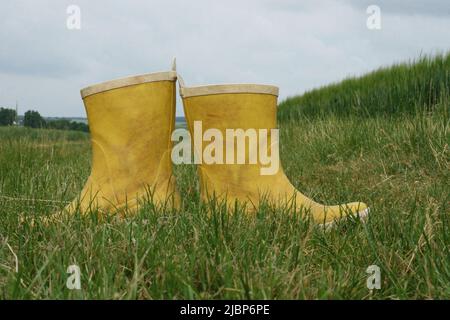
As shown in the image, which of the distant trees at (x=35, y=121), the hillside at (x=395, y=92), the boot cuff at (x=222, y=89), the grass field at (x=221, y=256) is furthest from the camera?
the hillside at (x=395, y=92)

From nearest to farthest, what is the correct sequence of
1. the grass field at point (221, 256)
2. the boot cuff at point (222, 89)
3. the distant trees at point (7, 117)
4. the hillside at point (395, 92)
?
the grass field at point (221, 256), the boot cuff at point (222, 89), the distant trees at point (7, 117), the hillside at point (395, 92)

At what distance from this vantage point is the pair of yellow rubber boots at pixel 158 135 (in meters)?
2.27

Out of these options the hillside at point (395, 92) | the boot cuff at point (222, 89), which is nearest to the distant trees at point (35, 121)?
the hillside at point (395, 92)

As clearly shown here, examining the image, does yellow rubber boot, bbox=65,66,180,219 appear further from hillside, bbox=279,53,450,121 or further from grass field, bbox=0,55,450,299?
hillside, bbox=279,53,450,121

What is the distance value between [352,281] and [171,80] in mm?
1186

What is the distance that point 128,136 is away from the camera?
2.29m

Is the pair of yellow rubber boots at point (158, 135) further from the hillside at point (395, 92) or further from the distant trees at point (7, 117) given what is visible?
the distant trees at point (7, 117)

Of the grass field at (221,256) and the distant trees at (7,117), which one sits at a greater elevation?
the distant trees at (7,117)

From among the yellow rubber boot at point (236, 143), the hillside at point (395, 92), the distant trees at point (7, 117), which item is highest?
the hillside at point (395, 92)

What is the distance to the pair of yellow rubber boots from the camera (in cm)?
227

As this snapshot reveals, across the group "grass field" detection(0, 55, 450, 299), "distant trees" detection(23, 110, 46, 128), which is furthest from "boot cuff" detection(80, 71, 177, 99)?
"distant trees" detection(23, 110, 46, 128)

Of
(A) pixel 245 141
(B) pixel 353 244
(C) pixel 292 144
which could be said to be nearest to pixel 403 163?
(C) pixel 292 144

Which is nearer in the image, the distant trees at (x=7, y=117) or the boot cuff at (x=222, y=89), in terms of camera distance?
the boot cuff at (x=222, y=89)
